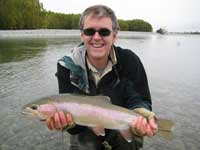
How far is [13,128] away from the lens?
7445 millimetres

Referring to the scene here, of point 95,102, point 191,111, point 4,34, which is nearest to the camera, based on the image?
point 95,102

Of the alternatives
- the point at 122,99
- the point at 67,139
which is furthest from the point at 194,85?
the point at 122,99

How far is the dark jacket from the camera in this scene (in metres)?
4.51

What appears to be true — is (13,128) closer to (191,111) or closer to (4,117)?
(4,117)

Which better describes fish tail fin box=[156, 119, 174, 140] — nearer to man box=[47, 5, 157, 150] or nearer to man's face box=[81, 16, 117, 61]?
man box=[47, 5, 157, 150]

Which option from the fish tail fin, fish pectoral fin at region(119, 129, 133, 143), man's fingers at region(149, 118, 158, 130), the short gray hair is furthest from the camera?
the short gray hair

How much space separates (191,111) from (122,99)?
4862mm

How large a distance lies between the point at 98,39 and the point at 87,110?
37.8 inches

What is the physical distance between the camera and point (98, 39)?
165 inches

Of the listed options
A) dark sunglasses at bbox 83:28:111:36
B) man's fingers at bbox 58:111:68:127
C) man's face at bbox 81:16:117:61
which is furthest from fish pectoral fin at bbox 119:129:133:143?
dark sunglasses at bbox 83:28:111:36

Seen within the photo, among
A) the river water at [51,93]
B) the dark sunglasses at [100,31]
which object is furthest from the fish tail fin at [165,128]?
the river water at [51,93]

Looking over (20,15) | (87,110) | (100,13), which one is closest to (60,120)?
(87,110)

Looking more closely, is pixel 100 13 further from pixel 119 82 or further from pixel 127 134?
pixel 127 134

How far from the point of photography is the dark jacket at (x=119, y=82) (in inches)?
178
